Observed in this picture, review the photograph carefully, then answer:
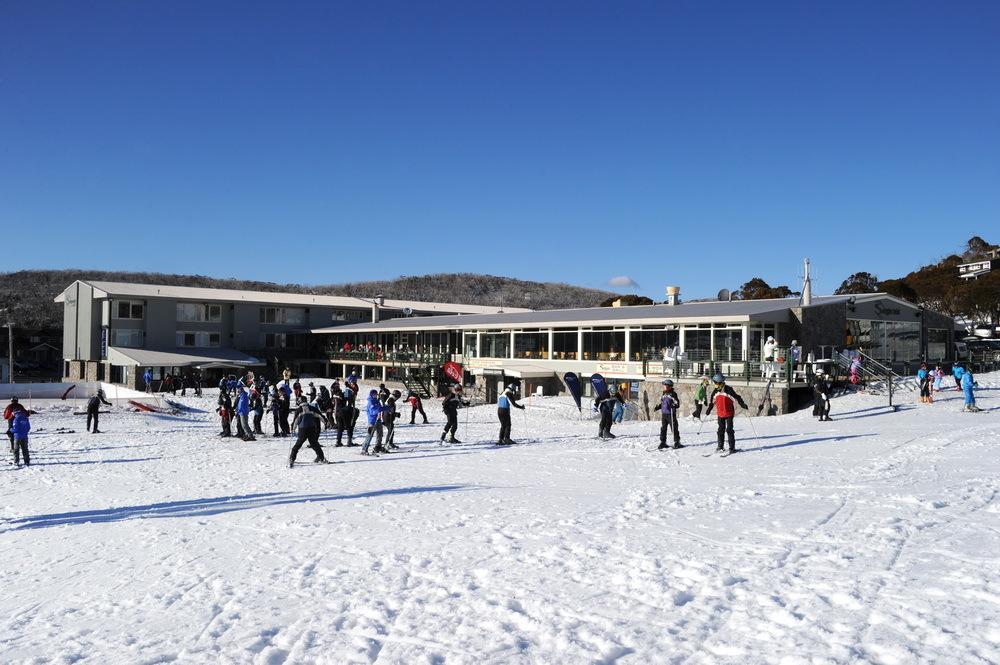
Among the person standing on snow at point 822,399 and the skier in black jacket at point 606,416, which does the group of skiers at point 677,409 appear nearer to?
the skier in black jacket at point 606,416

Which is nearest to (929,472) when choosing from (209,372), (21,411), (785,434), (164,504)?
(785,434)

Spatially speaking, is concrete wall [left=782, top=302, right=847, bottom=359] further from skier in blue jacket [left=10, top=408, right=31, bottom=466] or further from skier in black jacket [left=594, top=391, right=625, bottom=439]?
skier in blue jacket [left=10, top=408, right=31, bottom=466]

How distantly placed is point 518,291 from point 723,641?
160032 mm

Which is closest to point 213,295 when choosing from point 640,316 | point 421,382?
point 421,382

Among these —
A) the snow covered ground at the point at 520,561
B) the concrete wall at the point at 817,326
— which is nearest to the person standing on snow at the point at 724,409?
the snow covered ground at the point at 520,561

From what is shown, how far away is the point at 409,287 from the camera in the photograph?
15725 centimetres

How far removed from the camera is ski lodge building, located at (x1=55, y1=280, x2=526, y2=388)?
44.3 m

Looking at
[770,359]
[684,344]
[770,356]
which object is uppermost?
[684,344]

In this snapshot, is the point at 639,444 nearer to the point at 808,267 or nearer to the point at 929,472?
the point at 929,472

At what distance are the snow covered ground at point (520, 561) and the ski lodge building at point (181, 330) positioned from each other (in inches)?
1335

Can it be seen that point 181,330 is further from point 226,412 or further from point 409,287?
point 409,287

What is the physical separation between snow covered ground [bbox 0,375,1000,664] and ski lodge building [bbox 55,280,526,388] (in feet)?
111

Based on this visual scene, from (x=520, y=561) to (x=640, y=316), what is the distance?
2575cm

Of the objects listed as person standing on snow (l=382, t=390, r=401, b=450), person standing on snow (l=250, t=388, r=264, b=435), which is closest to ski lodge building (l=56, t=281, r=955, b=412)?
person standing on snow (l=382, t=390, r=401, b=450)
